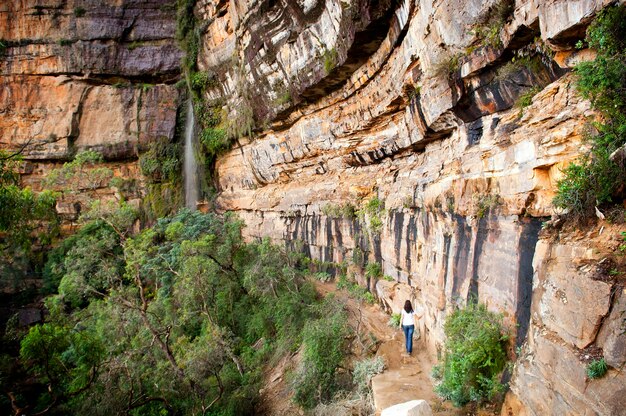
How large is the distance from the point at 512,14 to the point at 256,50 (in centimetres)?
1025

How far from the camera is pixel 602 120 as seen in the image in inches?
145

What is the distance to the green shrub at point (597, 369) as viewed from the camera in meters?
3.03

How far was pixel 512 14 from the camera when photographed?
5039 millimetres

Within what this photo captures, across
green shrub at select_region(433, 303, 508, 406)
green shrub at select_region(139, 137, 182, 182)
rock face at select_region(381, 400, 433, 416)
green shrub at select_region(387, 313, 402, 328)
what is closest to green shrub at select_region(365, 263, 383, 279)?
green shrub at select_region(387, 313, 402, 328)

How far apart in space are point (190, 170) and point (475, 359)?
18.9 metres

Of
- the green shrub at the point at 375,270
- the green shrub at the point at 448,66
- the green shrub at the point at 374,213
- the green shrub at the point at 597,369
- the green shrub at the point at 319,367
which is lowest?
the green shrub at the point at 319,367

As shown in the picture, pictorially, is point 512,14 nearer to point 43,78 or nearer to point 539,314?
point 539,314

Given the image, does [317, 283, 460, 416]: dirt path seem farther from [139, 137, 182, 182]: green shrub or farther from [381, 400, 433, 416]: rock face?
[139, 137, 182, 182]: green shrub

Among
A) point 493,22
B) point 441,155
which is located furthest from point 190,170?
point 493,22

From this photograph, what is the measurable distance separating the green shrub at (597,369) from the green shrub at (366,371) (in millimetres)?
4147

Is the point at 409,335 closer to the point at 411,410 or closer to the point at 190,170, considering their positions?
the point at 411,410

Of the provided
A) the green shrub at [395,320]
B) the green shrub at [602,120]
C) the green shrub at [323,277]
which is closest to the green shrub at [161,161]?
the green shrub at [323,277]

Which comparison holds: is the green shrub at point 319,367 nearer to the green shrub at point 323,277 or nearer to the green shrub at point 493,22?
the green shrub at point 323,277

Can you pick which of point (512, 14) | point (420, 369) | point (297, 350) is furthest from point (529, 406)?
point (297, 350)
